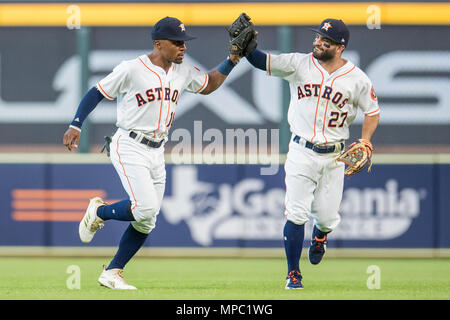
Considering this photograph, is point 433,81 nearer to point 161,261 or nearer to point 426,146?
point 426,146

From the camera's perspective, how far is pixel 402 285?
6875 mm

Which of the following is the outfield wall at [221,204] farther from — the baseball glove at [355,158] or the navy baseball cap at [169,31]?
the navy baseball cap at [169,31]

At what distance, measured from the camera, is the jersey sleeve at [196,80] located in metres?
6.68

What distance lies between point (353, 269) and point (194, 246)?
1.79 metres

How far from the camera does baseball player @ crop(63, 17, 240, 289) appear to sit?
6312 mm

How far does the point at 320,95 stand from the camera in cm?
650

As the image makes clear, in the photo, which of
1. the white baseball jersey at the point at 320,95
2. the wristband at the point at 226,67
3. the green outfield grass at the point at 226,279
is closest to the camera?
the green outfield grass at the point at 226,279

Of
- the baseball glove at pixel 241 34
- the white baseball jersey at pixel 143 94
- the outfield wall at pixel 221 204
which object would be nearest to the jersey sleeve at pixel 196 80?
the white baseball jersey at pixel 143 94

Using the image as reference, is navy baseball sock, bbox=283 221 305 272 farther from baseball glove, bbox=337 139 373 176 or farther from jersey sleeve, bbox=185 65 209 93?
jersey sleeve, bbox=185 65 209 93

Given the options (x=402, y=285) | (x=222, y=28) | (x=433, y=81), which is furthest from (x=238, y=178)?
(x=402, y=285)

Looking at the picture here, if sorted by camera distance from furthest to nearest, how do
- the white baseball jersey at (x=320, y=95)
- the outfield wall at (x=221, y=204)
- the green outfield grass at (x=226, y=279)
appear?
the outfield wall at (x=221, y=204) → the white baseball jersey at (x=320, y=95) → the green outfield grass at (x=226, y=279)

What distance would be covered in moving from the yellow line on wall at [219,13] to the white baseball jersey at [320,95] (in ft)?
10.0

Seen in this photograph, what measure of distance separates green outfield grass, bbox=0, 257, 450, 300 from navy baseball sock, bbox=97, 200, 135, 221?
49 cm

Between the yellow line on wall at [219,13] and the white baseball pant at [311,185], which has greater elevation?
the yellow line on wall at [219,13]
